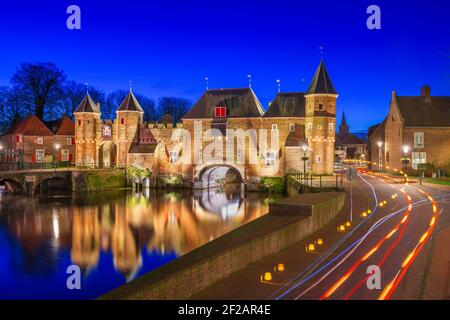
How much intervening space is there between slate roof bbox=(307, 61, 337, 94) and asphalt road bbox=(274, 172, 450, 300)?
67.3 feet

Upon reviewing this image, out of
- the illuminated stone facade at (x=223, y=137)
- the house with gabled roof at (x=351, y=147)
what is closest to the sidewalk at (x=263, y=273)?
the illuminated stone facade at (x=223, y=137)

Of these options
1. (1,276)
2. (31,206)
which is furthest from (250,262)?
(31,206)

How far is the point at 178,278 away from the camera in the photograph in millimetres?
9461

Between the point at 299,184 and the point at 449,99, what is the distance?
20.5 meters

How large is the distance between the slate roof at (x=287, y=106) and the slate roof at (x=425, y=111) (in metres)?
9.15

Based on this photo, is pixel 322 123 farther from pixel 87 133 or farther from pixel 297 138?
pixel 87 133

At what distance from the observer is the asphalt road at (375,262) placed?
10070 millimetres

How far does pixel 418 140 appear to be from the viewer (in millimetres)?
39156

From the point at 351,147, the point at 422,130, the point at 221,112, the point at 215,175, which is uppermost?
the point at 221,112

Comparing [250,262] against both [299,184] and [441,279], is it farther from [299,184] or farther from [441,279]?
[299,184]

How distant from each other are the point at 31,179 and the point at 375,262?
35.8 metres

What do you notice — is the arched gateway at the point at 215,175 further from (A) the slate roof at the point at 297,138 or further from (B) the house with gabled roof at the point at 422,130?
(B) the house with gabled roof at the point at 422,130

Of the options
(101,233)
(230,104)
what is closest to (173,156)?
(230,104)
